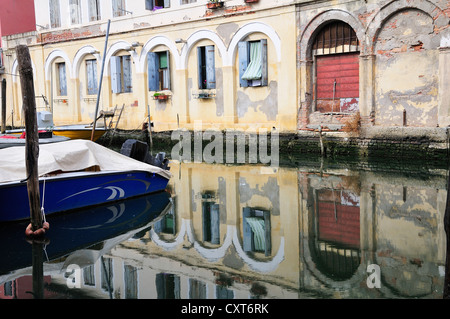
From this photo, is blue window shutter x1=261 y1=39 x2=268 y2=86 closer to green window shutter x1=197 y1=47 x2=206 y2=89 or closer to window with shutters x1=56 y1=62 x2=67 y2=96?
green window shutter x1=197 y1=47 x2=206 y2=89

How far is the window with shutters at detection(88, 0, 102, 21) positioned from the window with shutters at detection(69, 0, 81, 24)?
0.73m

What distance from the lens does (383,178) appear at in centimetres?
1184

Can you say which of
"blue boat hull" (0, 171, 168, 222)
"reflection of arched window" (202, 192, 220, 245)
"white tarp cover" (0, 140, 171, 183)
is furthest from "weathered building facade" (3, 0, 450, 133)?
"white tarp cover" (0, 140, 171, 183)

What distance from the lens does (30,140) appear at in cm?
759

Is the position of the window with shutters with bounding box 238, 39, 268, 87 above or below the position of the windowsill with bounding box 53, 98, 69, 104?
above

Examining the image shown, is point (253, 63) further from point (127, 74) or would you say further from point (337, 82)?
point (127, 74)

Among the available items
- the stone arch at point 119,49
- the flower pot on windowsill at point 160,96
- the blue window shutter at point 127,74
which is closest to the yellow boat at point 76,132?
the flower pot on windowsill at point 160,96

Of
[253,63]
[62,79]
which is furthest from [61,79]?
[253,63]

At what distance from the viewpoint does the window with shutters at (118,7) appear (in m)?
21.0

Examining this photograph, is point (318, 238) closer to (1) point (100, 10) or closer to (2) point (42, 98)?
(1) point (100, 10)

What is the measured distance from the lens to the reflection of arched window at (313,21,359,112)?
1594 cm

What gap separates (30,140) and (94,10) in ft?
51.9
